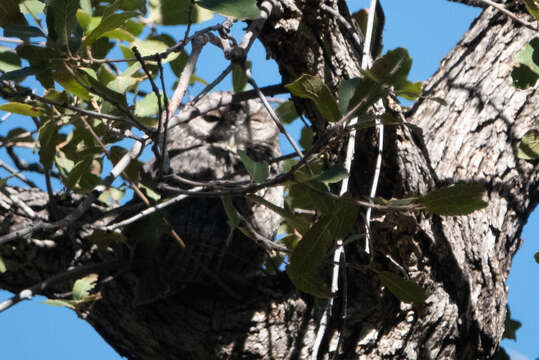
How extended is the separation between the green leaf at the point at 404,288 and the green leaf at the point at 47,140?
2.68ft

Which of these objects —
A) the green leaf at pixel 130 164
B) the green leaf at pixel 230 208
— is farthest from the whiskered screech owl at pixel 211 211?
the green leaf at pixel 230 208

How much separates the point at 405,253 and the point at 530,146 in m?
0.40

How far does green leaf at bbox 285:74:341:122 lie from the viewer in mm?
818

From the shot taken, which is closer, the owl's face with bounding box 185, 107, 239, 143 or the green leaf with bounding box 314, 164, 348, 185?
the green leaf with bounding box 314, 164, 348, 185

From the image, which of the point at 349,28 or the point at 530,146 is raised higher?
the point at 349,28

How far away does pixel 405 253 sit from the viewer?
51.5 inches

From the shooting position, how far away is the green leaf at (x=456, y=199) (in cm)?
91

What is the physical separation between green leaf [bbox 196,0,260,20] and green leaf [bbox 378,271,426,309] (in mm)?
528

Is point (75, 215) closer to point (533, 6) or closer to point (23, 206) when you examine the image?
point (23, 206)

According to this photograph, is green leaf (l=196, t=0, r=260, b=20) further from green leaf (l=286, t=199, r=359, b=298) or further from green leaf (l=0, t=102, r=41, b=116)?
green leaf (l=0, t=102, r=41, b=116)

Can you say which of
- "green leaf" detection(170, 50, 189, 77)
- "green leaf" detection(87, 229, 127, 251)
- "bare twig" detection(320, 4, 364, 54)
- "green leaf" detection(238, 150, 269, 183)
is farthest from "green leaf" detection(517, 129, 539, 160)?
"green leaf" detection(87, 229, 127, 251)

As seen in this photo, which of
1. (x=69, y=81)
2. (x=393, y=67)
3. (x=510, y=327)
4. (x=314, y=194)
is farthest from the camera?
(x=510, y=327)

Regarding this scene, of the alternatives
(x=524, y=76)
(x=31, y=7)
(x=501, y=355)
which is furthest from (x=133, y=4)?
(x=501, y=355)

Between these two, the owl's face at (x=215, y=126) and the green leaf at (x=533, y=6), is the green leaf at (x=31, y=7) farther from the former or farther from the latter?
the owl's face at (x=215, y=126)
